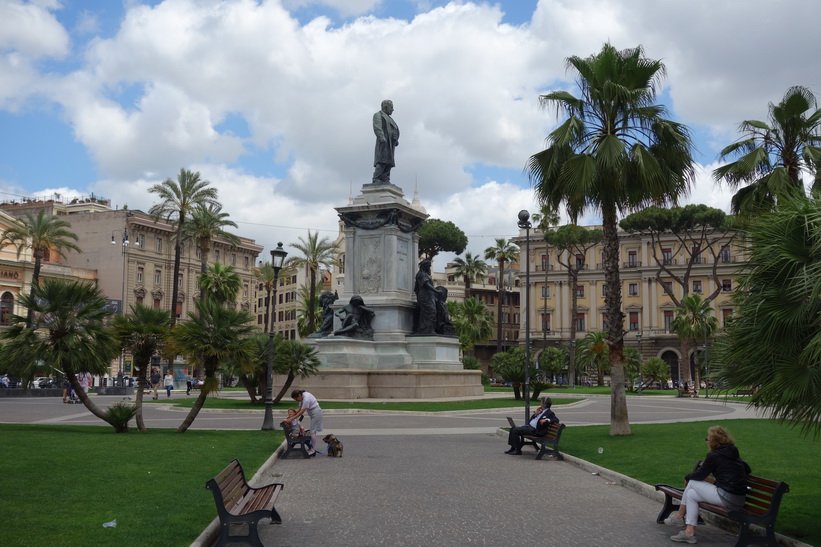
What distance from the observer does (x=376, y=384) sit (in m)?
34.9

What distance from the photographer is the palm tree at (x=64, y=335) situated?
17.9 metres

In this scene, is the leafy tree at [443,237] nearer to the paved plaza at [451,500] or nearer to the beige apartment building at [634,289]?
the beige apartment building at [634,289]

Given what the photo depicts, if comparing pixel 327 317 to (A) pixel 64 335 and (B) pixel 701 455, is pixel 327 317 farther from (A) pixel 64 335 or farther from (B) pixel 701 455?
(B) pixel 701 455

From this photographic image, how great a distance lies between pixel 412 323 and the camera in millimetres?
37750

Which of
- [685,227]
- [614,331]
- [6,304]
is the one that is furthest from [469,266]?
[614,331]

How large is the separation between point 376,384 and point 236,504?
87.8 ft

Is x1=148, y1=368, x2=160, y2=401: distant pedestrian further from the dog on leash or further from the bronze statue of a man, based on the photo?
the dog on leash

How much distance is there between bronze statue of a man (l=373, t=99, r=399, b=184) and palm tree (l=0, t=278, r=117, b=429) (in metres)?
21.5

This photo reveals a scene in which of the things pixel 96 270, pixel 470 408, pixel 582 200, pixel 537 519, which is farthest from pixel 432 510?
pixel 96 270

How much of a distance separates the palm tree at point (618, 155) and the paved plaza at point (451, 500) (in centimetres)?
492

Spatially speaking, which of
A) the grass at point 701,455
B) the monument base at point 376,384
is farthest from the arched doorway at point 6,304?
the grass at point 701,455

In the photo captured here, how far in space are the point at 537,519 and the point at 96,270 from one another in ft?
280

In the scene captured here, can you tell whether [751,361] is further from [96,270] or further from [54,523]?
[96,270]

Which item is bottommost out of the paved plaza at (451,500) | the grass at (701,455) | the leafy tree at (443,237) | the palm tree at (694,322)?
the paved plaza at (451,500)
